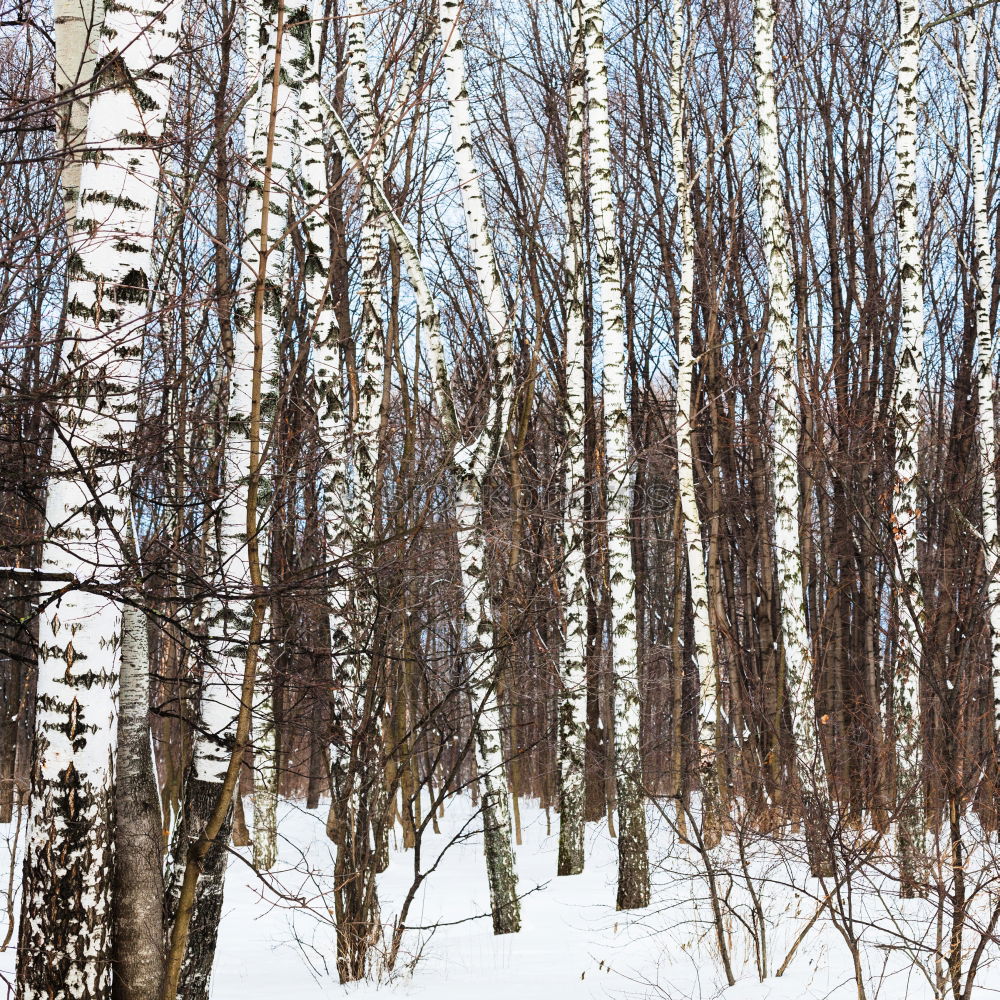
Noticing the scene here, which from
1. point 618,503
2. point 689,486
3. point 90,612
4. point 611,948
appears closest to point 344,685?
point 90,612

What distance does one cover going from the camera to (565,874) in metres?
10.3

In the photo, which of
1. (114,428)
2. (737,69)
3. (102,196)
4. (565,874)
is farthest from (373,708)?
(737,69)

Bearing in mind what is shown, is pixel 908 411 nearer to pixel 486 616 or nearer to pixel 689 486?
pixel 689 486

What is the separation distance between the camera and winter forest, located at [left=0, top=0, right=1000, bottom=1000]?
3852 mm

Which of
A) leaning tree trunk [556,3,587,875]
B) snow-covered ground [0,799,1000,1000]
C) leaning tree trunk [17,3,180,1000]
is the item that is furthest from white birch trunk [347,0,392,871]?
leaning tree trunk [556,3,587,875]

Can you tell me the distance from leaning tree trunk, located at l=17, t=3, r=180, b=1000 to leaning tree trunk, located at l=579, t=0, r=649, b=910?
15.5 feet

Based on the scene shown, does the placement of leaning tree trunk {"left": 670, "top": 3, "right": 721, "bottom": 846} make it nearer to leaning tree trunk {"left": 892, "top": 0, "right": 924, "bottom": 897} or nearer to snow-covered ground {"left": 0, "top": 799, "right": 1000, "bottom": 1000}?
snow-covered ground {"left": 0, "top": 799, "right": 1000, "bottom": 1000}

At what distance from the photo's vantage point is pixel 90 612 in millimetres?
3850

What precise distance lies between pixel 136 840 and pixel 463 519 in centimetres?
355

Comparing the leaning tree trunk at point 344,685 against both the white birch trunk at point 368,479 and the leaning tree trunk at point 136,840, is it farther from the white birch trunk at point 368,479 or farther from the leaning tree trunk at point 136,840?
the leaning tree trunk at point 136,840

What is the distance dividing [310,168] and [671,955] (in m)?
5.77

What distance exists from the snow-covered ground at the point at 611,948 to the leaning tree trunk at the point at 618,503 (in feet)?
2.32

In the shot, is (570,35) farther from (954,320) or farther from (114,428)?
(114,428)

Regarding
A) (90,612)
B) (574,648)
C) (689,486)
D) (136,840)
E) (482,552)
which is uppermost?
(689,486)
